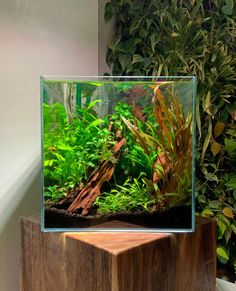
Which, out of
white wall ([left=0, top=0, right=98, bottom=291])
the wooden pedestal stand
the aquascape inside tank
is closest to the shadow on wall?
white wall ([left=0, top=0, right=98, bottom=291])

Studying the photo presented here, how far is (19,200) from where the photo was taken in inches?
58.9

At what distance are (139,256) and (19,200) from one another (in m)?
0.71

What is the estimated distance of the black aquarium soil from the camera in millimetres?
1086

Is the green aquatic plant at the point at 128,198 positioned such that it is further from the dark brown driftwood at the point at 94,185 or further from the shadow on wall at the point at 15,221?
the shadow on wall at the point at 15,221

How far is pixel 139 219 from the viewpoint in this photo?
1.10m

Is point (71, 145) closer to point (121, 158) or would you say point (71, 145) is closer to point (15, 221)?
point (121, 158)

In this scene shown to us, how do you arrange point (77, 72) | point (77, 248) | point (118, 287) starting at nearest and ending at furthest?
1. point (118, 287)
2. point (77, 248)
3. point (77, 72)

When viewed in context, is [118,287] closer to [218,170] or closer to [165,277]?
[165,277]

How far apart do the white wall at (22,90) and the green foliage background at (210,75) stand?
0.46 m

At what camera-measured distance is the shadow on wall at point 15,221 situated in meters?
1.42

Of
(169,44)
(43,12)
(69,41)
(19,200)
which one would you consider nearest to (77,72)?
(69,41)

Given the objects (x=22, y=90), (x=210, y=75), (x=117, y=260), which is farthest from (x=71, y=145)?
(x=210, y=75)

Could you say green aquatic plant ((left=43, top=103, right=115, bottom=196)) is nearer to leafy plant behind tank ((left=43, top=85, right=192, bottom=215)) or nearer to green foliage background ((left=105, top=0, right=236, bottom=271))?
leafy plant behind tank ((left=43, top=85, right=192, bottom=215))

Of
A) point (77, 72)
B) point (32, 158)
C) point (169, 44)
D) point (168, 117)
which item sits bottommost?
point (32, 158)
